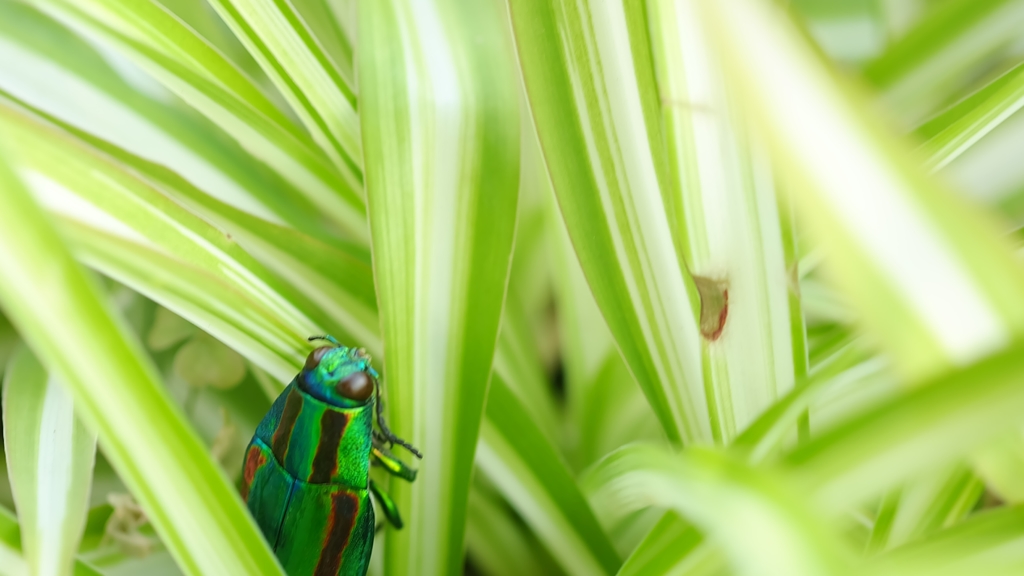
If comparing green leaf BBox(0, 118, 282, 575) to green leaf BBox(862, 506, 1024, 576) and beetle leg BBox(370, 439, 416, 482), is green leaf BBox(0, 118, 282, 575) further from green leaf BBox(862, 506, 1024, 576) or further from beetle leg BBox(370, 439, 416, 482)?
green leaf BBox(862, 506, 1024, 576)

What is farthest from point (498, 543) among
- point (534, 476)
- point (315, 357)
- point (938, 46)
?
point (938, 46)

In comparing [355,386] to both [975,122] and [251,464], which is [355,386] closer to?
[251,464]

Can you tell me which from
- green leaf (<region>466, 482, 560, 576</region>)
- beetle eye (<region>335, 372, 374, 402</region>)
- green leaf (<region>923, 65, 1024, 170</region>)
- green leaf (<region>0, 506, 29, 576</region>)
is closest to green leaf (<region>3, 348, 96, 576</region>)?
green leaf (<region>0, 506, 29, 576</region>)

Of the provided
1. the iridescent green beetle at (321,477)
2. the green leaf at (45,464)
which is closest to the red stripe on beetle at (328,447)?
the iridescent green beetle at (321,477)

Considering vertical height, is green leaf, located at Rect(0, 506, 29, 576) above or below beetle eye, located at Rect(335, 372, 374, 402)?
below

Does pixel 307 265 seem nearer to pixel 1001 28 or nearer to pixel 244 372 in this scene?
pixel 244 372

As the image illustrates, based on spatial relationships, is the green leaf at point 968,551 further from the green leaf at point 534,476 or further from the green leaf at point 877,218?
the green leaf at point 534,476
